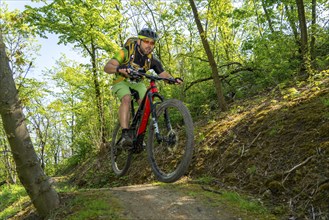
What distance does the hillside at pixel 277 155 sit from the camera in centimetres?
332

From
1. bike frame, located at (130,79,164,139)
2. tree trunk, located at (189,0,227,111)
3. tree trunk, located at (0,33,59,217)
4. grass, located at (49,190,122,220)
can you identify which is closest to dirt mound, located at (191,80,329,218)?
bike frame, located at (130,79,164,139)

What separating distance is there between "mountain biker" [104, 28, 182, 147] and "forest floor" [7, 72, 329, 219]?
150cm

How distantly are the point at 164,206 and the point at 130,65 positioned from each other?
2.61 metres

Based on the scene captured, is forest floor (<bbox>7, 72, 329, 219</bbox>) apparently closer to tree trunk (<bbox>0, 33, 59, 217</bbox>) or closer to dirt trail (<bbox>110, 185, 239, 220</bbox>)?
dirt trail (<bbox>110, 185, 239, 220</bbox>)

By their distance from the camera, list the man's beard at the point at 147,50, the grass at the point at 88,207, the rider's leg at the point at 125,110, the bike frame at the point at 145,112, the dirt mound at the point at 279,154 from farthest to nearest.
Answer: the rider's leg at the point at 125,110 → the man's beard at the point at 147,50 → the bike frame at the point at 145,112 → the grass at the point at 88,207 → the dirt mound at the point at 279,154

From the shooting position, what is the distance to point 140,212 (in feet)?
12.1

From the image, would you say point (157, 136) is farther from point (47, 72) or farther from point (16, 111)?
point (47, 72)

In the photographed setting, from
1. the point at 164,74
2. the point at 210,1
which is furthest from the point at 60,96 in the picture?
the point at 164,74

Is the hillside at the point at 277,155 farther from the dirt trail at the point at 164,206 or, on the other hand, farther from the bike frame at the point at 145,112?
the bike frame at the point at 145,112

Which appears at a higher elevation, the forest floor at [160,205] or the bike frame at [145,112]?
the bike frame at [145,112]

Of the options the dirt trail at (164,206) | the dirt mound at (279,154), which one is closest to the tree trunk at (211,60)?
the dirt mound at (279,154)

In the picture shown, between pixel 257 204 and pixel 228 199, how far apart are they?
1.45 feet

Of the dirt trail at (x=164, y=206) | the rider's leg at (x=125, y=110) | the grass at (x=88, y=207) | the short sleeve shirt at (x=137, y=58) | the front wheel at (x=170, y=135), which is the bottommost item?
the dirt trail at (x=164, y=206)

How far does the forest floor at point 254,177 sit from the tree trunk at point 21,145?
14.0 inches
